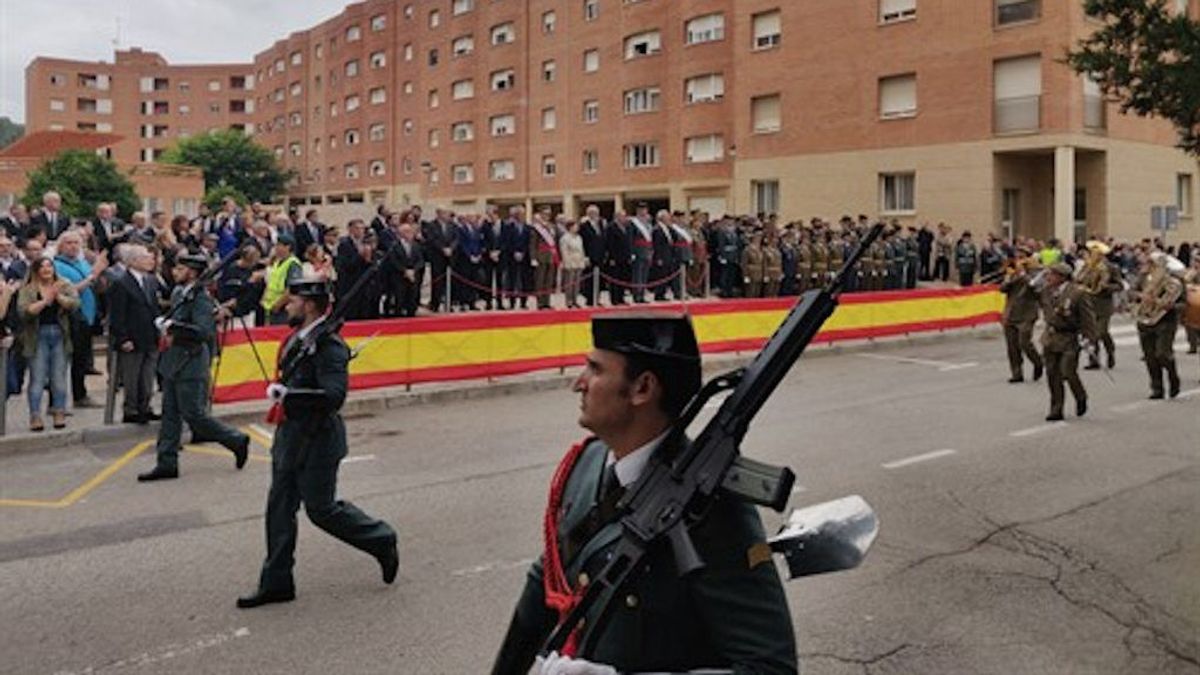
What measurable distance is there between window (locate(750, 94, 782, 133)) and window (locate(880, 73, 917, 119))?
4.49 m

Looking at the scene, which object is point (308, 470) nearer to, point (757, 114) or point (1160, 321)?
point (1160, 321)

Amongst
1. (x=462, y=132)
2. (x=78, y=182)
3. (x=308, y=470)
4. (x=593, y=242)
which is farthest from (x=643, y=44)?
(x=308, y=470)

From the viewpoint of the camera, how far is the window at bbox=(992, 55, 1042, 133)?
102ft

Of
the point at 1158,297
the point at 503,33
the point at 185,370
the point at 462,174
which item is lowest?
the point at 185,370

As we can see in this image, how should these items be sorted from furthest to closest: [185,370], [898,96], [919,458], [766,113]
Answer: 1. [766,113]
2. [898,96]
3. [919,458]
4. [185,370]

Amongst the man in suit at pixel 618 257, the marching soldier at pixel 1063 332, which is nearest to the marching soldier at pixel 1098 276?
the marching soldier at pixel 1063 332

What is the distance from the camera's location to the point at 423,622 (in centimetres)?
554

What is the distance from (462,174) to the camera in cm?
6012

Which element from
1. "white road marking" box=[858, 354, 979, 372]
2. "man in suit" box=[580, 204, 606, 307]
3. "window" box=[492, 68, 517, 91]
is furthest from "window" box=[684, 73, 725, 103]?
"white road marking" box=[858, 354, 979, 372]

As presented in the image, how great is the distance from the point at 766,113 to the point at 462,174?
2543cm

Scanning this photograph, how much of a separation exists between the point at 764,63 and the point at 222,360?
30.9 m

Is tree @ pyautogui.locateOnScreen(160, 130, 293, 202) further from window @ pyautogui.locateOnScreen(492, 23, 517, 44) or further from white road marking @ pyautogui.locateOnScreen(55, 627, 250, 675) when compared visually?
white road marking @ pyautogui.locateOnScreen(55, 627, 250, 675)

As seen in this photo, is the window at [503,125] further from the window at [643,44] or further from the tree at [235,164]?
the tree at [235,164]

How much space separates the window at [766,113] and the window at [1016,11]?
9.02 meters
